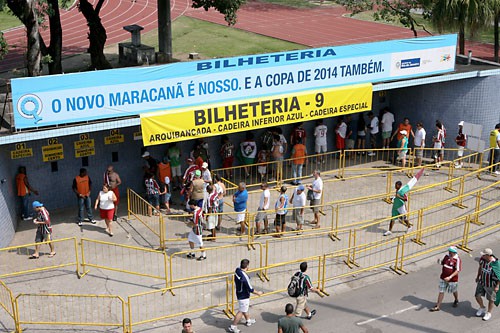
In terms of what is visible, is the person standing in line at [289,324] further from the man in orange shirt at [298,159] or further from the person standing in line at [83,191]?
the man in orange shirt at [298,159]

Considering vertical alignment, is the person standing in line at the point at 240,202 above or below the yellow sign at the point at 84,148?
below

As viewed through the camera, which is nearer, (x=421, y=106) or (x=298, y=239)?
(x=298, y=239)

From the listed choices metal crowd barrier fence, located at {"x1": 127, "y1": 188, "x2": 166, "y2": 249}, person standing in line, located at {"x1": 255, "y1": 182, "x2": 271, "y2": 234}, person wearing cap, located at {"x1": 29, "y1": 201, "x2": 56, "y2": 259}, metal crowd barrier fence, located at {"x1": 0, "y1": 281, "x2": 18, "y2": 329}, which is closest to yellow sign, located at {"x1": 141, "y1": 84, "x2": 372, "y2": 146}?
metal crowd barrier fence, located at {"x1": 127, "y1": 188, "x2": 166, "y2": 249}

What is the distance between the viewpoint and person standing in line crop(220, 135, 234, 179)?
750 inches

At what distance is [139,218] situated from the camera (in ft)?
56.2

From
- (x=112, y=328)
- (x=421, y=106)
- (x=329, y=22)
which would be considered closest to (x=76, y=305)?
(x=112, y=328)

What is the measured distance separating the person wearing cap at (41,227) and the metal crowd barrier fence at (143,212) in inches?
101

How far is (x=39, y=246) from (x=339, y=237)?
23.7 ft

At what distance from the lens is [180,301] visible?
13367 millimetres

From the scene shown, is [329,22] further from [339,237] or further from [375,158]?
[339,237]

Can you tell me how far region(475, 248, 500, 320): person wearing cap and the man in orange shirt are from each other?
7.44 meters

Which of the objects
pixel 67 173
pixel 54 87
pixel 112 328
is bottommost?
pixel 112 328

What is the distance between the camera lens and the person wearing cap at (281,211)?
15531 millimetres

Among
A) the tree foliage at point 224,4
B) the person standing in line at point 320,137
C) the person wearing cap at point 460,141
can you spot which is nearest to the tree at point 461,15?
the person wearing cap at point 460,141
